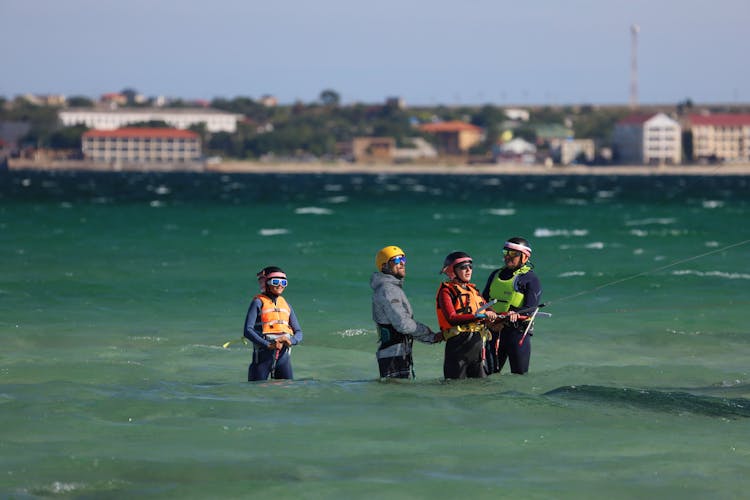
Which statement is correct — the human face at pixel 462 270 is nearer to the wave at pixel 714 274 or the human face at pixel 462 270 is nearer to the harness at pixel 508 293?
the harness at pixel 508 293

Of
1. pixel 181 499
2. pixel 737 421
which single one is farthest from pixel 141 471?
pixel 737 421

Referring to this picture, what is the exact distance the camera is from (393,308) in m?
13.0

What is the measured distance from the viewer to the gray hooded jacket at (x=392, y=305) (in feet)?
42.7

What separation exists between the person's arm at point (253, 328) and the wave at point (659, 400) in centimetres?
308

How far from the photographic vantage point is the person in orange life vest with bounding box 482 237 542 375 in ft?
44.7

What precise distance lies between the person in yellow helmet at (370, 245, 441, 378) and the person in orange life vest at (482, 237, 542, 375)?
86 cm

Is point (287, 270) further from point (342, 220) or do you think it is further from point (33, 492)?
point (342, 220)

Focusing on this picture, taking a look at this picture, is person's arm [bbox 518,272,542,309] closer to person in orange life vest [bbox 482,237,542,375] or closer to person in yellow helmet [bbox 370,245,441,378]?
person in orange life vest [bbox 482,237,542,375]

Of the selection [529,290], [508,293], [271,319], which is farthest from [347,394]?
[529,290]

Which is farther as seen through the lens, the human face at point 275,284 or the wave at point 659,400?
the wave at point 659,400

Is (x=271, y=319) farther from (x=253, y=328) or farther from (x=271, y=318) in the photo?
(x=253, y=328)

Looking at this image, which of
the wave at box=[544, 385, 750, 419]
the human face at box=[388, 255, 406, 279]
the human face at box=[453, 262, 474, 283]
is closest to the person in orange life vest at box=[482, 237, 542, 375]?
the human face at box=[453, 262, 474, 283]

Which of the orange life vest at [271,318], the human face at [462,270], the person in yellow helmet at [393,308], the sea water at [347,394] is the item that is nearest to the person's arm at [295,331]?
the orange life vest at [271,318]

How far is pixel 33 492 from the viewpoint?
34.4ft
